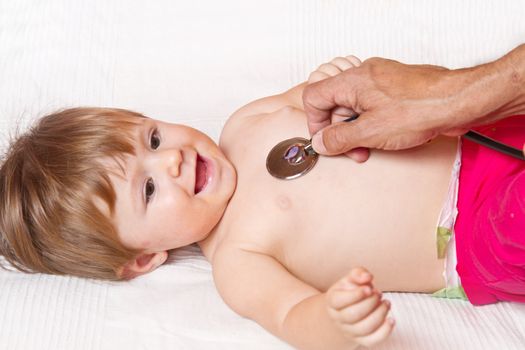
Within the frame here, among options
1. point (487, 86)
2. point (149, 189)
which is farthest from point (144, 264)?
point (487, 86)

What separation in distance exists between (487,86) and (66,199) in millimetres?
741

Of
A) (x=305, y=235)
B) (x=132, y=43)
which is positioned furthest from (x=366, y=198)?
(x=132, y=43)

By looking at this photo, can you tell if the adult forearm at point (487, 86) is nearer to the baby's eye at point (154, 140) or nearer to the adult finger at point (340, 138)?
the adult finger at point (340, 138)

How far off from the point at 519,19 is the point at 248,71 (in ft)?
2.11

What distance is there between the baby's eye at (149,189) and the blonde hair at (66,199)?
61 mm

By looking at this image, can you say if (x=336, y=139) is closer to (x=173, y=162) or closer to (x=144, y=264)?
(x=173, y=162)

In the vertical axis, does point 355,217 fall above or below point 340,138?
below

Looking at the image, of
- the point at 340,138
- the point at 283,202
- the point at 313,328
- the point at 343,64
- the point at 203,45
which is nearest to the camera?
the point at 313,328

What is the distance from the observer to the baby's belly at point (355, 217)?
124 centimetres

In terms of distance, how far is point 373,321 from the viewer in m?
0.90

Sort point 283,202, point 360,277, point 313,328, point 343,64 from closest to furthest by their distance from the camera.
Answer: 1. point 360,277
2. point 313,328
3. point 283,202
4. point 343,64

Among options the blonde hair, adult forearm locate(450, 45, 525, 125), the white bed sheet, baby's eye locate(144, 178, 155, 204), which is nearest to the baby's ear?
the blonde hair

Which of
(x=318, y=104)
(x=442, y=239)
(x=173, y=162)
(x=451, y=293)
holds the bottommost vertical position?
(x=451, y=293)

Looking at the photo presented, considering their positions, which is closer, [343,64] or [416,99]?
[416,99]
